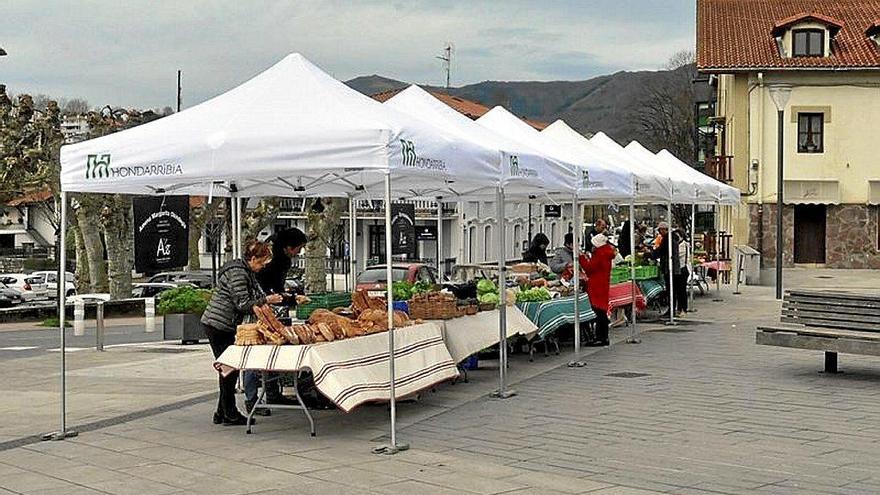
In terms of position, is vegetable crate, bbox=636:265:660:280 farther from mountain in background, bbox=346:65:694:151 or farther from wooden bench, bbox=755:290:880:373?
mountain in background, bbox=346:65:694:151

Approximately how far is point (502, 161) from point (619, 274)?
8.72 meters

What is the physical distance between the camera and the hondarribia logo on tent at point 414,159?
934cm

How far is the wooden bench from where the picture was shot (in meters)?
12.8

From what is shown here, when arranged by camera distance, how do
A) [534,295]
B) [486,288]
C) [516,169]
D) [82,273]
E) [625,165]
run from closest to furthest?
1. [516,169]
2. [486,288]
3. [534,295]
4. [625,165]
5. [82,273]

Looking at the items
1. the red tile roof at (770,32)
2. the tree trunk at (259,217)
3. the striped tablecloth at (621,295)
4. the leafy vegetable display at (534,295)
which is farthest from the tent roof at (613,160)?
the red tile roof at (770,32)

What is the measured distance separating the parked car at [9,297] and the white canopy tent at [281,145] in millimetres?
40223

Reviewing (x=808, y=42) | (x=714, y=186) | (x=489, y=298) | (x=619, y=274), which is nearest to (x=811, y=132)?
(x=808, y=42)

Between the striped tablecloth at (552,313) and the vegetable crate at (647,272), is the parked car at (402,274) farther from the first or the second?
the striped tablecloth at (552,313)

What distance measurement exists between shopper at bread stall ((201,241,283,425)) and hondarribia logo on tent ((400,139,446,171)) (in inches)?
72.1

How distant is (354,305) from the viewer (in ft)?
37.6

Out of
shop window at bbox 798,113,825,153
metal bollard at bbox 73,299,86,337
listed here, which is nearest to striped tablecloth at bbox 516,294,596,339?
metal bollard at bbox 73,299,86,337

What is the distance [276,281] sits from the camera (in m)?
11.4

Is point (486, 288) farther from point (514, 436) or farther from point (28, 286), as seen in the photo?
point (28, 286)

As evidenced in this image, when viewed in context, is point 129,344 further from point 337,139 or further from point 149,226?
point 337,139
